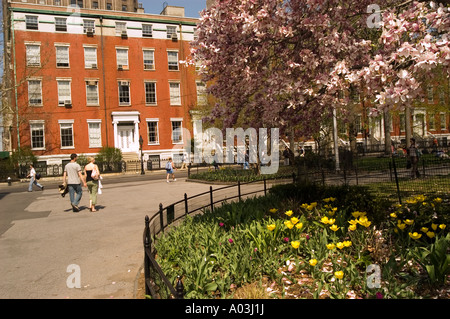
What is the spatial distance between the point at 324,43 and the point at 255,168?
16.4 meters

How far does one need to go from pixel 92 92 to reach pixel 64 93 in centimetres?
273

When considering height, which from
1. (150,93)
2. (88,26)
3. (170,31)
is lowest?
(150,93)

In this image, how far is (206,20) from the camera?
7.39m

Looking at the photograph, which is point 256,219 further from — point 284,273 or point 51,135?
point 51,135

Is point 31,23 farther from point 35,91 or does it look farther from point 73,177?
point 73,177

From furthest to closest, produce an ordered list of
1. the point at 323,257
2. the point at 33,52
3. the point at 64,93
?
the point at 64,93 < the point at 33,52 < the point at 323,257

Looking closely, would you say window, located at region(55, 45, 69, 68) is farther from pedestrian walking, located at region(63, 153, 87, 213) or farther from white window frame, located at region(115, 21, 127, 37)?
pedestrian walking, located at region(63, 153, 87, 213)

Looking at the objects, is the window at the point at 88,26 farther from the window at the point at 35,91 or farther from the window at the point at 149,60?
the window at the point at 35,91

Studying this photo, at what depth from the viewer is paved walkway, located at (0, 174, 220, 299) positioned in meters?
5.59

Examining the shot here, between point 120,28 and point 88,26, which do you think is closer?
point 88,26

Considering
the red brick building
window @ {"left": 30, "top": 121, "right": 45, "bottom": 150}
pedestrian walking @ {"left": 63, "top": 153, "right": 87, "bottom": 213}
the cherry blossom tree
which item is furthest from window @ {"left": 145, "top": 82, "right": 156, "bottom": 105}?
the cherry blossom tree

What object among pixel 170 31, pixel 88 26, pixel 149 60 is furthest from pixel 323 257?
pixel 170 31

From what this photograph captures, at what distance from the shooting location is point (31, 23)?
36.9 metres
